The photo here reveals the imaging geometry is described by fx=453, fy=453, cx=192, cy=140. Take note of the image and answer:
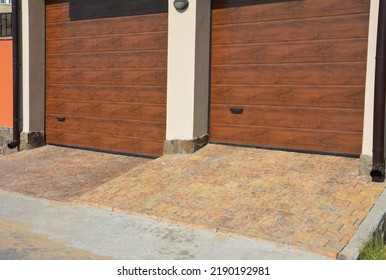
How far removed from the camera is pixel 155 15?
29.5 ft

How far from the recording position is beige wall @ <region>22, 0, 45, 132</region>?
1044 centimetres

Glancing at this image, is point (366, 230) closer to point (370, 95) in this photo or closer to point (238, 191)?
point (238, 191)

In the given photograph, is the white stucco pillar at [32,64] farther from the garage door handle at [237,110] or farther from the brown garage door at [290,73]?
the garage door handle at [237,110]

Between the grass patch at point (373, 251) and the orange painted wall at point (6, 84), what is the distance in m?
8.99

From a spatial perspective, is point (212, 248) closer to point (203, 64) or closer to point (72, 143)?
point (203, 64)

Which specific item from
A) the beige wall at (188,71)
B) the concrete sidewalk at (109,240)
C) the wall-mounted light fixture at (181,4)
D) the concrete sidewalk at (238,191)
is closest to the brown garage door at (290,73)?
the beige wall at (188,71)

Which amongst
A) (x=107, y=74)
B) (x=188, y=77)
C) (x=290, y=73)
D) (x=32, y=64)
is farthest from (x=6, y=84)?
(x=290, y=73)

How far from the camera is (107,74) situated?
9.76 m

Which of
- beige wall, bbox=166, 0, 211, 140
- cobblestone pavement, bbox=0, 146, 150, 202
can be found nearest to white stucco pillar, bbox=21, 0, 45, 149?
cobblestone pavement, bbox=0, 146, 150, 202

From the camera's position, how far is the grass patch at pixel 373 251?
461 cm

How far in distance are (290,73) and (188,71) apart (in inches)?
72.2

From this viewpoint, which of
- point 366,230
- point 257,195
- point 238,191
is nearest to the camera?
point 366,230

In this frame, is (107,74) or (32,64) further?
(32,64)

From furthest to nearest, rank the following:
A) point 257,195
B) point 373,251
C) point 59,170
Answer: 1. point 59,170
2. point 257,195
3. point 373,251
